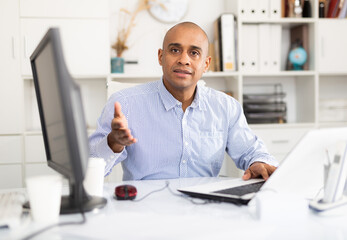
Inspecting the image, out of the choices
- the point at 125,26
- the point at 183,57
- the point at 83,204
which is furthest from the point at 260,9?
the point at 83,204

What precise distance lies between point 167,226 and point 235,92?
219cm

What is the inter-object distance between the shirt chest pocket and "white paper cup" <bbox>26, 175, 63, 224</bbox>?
0.87m

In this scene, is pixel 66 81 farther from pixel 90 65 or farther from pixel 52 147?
pixel 90 65

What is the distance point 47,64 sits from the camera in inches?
37.2

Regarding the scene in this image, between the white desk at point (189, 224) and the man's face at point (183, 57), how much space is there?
2.52 ft

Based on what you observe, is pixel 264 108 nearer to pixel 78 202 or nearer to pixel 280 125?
pixel 280 125

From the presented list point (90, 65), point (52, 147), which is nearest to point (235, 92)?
point (90, 65)

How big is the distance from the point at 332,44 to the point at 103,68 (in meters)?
1.75

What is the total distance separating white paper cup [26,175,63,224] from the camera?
89 cm

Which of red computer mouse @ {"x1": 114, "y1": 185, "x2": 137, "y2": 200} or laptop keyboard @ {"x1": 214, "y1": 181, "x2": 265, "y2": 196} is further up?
red computer mouse @ {"x1": 114, "y1": 185, "x2": 137, "y2": 200}

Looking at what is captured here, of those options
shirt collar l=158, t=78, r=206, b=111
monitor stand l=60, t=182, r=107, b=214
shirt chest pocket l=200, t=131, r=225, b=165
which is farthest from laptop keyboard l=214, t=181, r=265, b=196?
shirt collar l=158, t=78, r=206, b=111

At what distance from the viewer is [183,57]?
1758 mm

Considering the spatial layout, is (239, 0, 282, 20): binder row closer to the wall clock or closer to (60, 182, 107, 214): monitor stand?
the wall clock

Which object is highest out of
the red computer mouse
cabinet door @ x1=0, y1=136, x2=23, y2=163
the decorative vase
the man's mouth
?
the decorative vase
